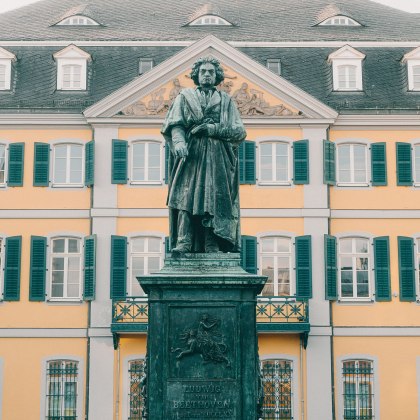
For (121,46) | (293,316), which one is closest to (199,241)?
(293,316)

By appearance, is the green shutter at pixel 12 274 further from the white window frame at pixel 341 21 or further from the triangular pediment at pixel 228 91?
the white window frame at pixel 341 21

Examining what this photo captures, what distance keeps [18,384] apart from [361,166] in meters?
12.0

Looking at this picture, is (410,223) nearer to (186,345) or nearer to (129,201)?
(129,201)

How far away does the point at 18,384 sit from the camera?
93.0 ft

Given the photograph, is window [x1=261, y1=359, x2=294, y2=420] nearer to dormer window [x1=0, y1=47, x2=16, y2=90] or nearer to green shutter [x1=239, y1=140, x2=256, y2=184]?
green shutter [x1=239, y1=140, x2=256, y2=184]

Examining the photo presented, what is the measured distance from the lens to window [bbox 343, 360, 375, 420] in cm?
2823

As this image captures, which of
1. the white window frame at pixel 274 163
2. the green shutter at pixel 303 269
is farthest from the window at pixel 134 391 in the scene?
the white window frame at pixel 274 163

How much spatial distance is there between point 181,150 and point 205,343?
1994 millimetres

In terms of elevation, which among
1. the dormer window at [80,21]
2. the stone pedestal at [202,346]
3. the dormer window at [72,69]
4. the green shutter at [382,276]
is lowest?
the stone pedestal at [202,346]

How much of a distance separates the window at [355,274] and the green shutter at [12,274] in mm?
9461

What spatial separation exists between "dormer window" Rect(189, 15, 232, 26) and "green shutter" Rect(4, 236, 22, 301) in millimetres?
10449

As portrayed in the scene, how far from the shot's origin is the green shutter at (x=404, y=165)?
97.4 ft

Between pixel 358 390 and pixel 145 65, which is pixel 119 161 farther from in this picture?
pixel 358 390

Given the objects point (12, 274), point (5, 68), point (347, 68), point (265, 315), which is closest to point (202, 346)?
point (265, 315)
